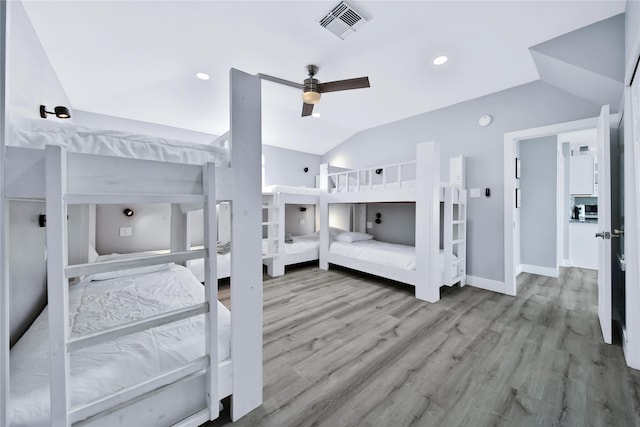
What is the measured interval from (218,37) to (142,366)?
2.68 m

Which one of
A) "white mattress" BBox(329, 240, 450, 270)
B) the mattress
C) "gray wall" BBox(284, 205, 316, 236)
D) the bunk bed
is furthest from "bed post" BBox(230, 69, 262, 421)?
"gray wall" BBox(284, 205, 316, 236)

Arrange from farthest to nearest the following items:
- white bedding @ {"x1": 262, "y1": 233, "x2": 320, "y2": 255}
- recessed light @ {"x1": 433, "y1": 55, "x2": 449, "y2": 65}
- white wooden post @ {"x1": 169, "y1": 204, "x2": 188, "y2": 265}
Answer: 1. white bedding @ {"x1": 262, "y1": 233, "x2": 320, "y2": 255}
2. white wooden post @ {"x1": 169, "y1": 204, "x2": 188, "y2": 265}
3. recessed light @ {"x1": 433, "y1": 55, "x2": 449, "y2": 65}

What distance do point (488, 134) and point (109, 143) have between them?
12.9 feet

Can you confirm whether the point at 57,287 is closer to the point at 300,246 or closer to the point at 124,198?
the point at 124,198

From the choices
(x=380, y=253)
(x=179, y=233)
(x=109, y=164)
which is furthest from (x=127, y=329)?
(x=380, y=253)

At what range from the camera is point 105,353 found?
104 cm

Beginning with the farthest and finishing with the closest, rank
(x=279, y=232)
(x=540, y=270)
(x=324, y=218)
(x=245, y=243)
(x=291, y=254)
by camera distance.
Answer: (x=324, y=218), (x=291, y=254), (x=540, y=270), (x=279, y=232), (x=245, y=243)

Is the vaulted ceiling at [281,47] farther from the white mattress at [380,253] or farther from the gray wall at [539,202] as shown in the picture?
the white mattress at [380,253]

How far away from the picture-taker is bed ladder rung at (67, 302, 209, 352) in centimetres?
83

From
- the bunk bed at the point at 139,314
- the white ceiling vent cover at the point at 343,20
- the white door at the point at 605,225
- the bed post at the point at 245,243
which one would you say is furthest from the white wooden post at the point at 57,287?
the white door at the point at 605,225

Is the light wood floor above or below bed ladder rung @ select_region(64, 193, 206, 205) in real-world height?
below

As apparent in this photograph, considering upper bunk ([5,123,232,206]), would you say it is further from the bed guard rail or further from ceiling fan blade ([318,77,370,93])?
the bed guard rail

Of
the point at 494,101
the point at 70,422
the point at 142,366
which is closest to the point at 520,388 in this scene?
the point at 142,366

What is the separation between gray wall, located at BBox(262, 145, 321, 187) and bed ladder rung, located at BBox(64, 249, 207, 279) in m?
3.94
